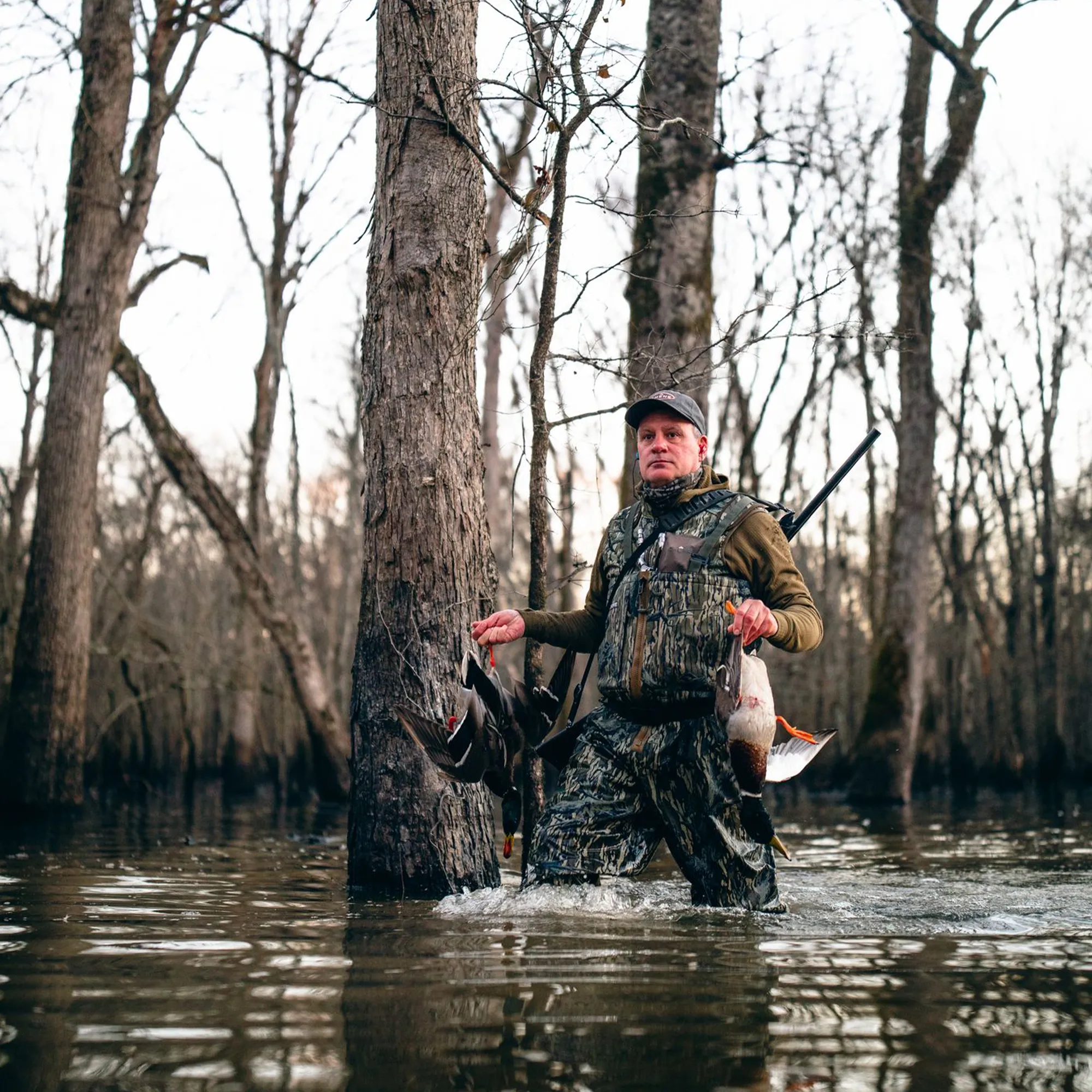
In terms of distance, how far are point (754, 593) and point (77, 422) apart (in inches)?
378

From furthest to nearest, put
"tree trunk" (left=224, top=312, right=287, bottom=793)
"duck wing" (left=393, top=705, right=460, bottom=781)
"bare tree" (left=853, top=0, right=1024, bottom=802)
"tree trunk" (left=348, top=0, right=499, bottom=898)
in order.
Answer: "tree trunk" (left=224, top=312, right=287, bottom=793), "bare tree" (left=853, top=0, right=1024, bottom=802), "tree trunk" (left=348, top=0, right=499, bottom=898), "duck wing" (left=393, top=705, right=460, bottom=781)

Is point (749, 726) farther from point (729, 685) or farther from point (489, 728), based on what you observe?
point (489, 728)

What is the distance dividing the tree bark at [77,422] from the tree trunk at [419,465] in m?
7.72

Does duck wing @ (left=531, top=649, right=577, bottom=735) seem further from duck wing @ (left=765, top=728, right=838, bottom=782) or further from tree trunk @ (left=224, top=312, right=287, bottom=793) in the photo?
tree trunk @ (left=224, top=312, right=287, bottom=793)

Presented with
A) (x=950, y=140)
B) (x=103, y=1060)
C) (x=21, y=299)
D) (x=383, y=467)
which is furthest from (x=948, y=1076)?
(x=950, y=140)

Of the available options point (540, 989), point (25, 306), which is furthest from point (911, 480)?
point (540, 989)

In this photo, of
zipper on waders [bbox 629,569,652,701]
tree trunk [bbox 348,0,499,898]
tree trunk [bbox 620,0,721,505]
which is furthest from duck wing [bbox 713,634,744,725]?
tree trunk [bbox 620,0,721,505]


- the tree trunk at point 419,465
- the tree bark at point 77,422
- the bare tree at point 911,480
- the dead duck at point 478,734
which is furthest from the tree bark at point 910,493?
the dead duck at point 478,734

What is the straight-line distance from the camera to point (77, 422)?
12.8 m

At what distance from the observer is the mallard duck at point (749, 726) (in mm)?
4473

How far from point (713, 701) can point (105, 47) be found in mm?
11392

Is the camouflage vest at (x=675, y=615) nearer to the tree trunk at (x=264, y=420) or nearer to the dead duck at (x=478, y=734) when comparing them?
the dead duck at (x=478, y=734)

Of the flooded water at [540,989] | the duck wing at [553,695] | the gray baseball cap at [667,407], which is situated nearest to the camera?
the flooded water at [540,989]

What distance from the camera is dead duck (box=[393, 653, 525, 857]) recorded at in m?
4.98
